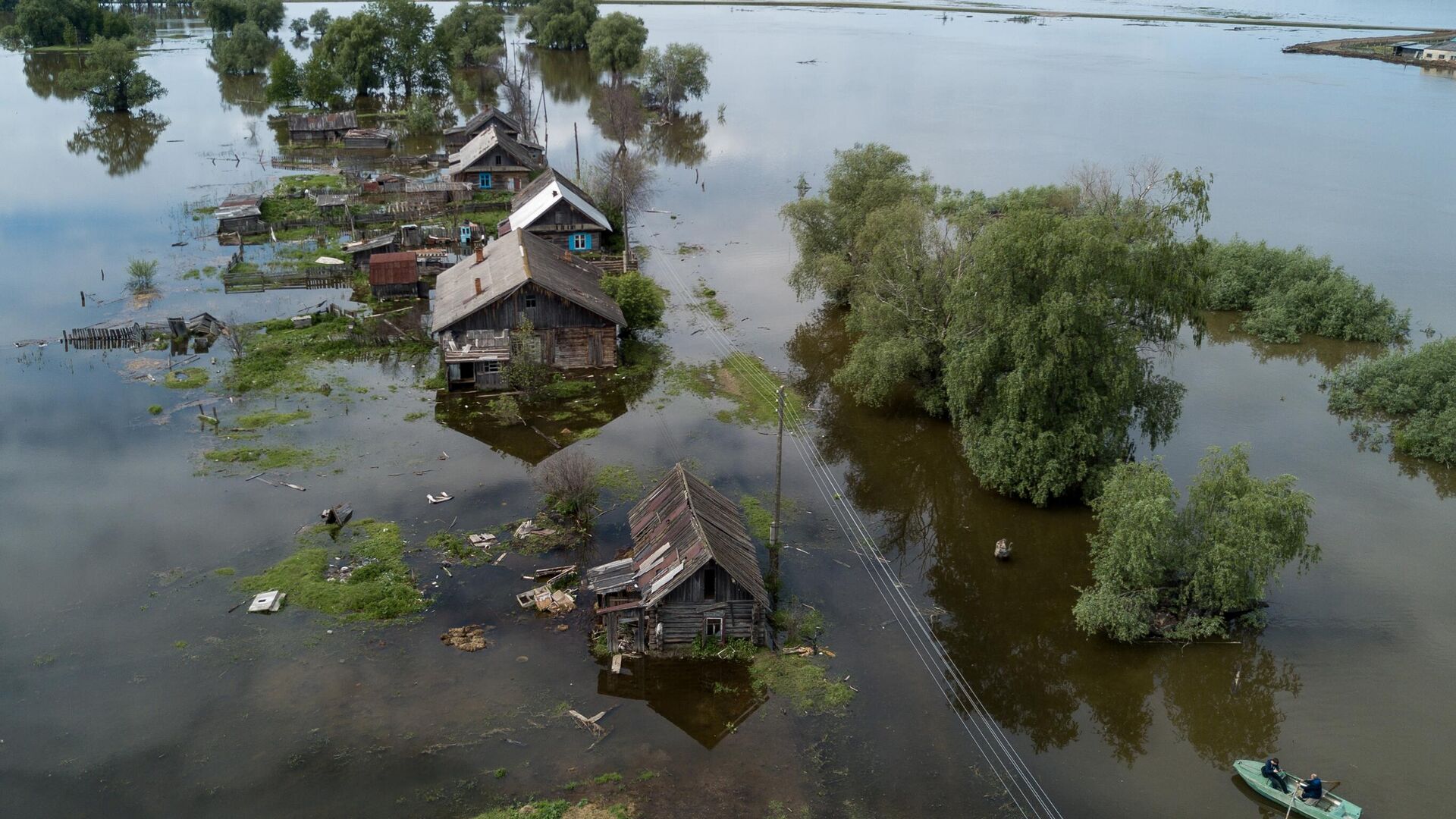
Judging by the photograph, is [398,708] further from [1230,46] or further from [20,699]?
[1230,46]

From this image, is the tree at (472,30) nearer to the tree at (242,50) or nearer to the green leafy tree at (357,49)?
the green leafy tree at (357,49)

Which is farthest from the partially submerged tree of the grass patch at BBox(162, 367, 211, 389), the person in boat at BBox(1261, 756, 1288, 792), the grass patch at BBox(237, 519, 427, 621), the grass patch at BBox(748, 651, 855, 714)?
the person in boat at BBox(1261, 756, 1288, 792)

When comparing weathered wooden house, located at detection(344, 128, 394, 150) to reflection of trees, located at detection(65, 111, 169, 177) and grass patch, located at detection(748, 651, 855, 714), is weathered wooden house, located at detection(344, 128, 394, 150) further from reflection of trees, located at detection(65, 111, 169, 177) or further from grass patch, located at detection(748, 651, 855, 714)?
grass patch, located at detection(748, 651, 855, 714)

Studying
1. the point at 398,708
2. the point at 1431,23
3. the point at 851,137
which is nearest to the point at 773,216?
the point at 851,137

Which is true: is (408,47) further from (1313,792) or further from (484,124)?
(1313,792)

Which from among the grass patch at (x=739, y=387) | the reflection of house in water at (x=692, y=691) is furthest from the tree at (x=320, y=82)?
the reflection of house in water at (x=692, y=691)
